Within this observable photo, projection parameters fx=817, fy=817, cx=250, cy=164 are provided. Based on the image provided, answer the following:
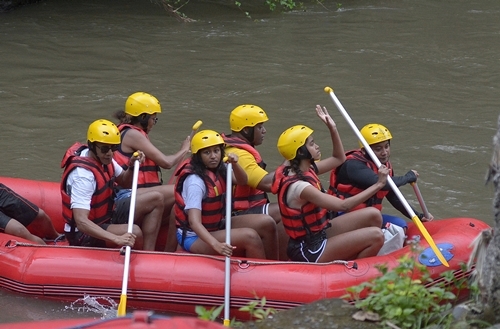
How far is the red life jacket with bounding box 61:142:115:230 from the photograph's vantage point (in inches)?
223

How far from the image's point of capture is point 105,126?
5.69 m

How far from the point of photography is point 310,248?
5602mm

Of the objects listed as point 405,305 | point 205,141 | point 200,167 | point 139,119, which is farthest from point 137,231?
point 405,305

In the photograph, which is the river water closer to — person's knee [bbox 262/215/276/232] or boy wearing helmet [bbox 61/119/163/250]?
person's knee [bbox 262/215/276/232]

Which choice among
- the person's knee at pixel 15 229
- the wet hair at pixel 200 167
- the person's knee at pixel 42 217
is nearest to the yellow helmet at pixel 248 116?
the wet hair at pixel 200 167

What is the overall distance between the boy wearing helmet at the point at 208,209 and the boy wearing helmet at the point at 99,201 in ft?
0.92

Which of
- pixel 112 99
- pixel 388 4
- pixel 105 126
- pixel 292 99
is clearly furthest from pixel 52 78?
pixel 388 4

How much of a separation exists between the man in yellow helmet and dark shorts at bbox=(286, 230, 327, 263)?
36 cm

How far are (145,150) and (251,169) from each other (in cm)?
86

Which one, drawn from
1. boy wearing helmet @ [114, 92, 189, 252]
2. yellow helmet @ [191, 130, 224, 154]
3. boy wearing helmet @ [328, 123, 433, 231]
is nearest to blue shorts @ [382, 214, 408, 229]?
boy wearing helmet @ [328, 123, 433, 231]

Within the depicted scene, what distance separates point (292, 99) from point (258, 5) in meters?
5.05

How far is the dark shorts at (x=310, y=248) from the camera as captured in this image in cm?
559

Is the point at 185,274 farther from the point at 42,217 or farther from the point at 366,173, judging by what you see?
the point at 366,173

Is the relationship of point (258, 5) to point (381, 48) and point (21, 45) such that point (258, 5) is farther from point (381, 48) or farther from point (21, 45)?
point (21, 45)
